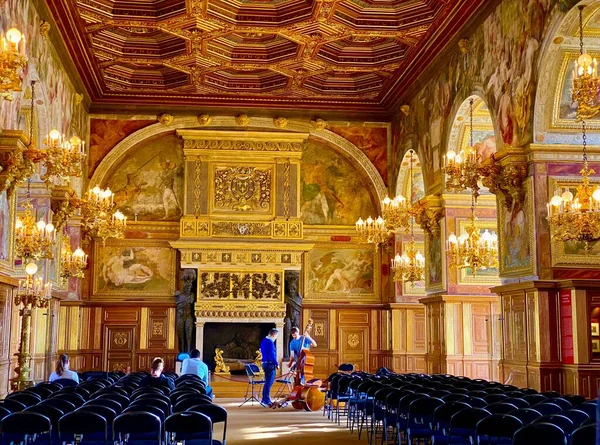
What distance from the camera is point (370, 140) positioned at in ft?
86.0

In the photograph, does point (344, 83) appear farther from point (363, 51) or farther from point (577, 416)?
point (577, 416)

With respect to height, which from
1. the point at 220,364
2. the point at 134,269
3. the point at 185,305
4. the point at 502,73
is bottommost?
the point at 220,364

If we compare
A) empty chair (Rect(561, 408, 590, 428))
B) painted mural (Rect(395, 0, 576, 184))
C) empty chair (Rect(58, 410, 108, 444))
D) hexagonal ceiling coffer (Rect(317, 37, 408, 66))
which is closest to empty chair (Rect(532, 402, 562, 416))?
empty chair (Rect(561, 408, 590, 428))

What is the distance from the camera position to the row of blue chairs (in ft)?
22.3

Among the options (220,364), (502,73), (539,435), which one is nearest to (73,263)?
(220,364)

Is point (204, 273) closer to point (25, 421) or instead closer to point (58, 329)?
point (58, 329)

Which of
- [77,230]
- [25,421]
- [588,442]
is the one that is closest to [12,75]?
[25,421]

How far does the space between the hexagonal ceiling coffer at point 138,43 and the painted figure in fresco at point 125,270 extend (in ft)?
Result: 23.4

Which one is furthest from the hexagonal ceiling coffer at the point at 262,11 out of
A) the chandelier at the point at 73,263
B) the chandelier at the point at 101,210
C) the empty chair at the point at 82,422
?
the empty chair at the point at 82,422

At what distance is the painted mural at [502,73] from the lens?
14094 mm

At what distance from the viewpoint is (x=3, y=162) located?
12461mm

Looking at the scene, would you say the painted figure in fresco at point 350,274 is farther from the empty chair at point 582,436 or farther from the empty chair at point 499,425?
the empty chair at point 582,436

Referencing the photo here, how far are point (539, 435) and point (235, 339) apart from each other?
773 inches

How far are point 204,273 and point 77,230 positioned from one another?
423 centimetres
